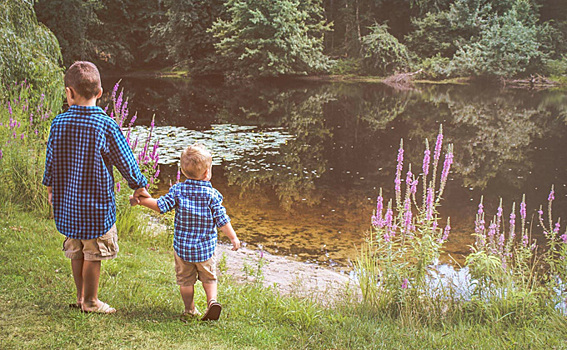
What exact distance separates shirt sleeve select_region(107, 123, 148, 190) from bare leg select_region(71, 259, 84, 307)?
2.04 ft

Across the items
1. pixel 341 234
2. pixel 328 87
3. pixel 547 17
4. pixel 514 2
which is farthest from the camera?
pixel 547 17

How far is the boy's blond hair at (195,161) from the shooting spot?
11.6 ft

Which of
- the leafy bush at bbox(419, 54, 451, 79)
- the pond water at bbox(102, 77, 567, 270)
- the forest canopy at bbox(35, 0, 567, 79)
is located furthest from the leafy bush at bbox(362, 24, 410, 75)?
the pond water at bbox(102, 77, 567, 270)

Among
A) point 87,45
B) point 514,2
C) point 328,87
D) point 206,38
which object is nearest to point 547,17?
point 514,2

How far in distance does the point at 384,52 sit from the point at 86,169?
30.9 meters

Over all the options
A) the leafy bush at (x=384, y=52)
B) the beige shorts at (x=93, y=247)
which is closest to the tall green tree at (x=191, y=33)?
the leafy bush at (x=384, y=52)

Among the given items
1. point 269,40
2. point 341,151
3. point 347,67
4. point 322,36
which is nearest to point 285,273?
point 341,151

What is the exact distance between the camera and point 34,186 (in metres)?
6.32

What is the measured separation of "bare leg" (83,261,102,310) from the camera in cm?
358

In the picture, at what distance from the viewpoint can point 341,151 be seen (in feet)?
45.2

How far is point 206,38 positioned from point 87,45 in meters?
7.21

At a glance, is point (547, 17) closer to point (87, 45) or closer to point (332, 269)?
point (87, 45)

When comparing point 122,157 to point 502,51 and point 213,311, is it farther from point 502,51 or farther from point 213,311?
point 502,51

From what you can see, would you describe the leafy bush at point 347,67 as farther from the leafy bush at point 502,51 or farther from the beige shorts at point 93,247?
the beige shorts at point 93,247
